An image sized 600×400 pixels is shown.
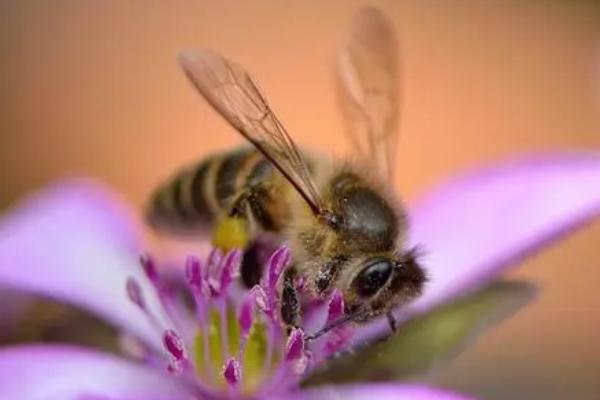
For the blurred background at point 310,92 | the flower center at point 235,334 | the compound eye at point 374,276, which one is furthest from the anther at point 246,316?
the blurred background at point 310,92

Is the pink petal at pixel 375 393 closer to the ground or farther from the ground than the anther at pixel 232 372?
closer to the ground

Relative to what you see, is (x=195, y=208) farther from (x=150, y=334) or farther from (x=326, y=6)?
(x=326, y=6)

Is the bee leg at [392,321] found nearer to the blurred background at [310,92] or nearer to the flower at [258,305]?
the flower at [258,305]

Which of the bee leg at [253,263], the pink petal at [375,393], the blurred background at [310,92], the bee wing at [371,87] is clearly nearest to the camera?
the pink petal at [375,393]

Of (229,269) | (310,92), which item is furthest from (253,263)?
(310,92)

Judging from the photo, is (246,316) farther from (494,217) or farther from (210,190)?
(494,217)

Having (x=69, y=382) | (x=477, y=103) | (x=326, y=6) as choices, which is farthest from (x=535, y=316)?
(x=69, y=382)
